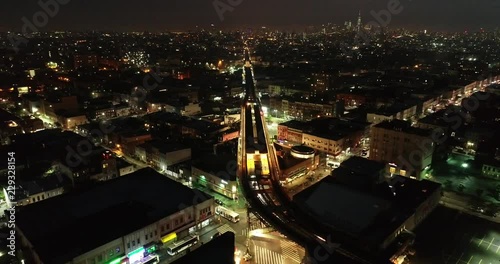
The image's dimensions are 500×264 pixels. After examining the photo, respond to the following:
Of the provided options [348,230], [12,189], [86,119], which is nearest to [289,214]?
[348,230]

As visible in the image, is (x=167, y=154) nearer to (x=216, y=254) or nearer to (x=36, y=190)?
(x=36, y=190)

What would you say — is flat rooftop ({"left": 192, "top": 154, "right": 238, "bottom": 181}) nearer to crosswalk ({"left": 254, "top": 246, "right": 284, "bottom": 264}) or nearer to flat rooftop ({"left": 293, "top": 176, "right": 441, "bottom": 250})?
flat rooftop ({"left": 293, "top": 176, "right": 441, "bottom": 250})

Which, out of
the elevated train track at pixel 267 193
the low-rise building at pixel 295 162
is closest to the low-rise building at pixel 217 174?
the elevated train track at pixel 267 193

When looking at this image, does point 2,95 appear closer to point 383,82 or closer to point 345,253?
point 345,253

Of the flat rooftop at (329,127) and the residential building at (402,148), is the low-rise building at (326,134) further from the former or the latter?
the residential building at (402,148)

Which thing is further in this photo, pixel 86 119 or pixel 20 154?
pixel 86 119

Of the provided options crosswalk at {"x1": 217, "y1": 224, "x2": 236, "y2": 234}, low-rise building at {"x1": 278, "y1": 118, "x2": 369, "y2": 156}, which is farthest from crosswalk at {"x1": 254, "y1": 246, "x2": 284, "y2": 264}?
low-rise building at {"x1": 278, "y1": 118, "x2": 369, "y2": 156}
